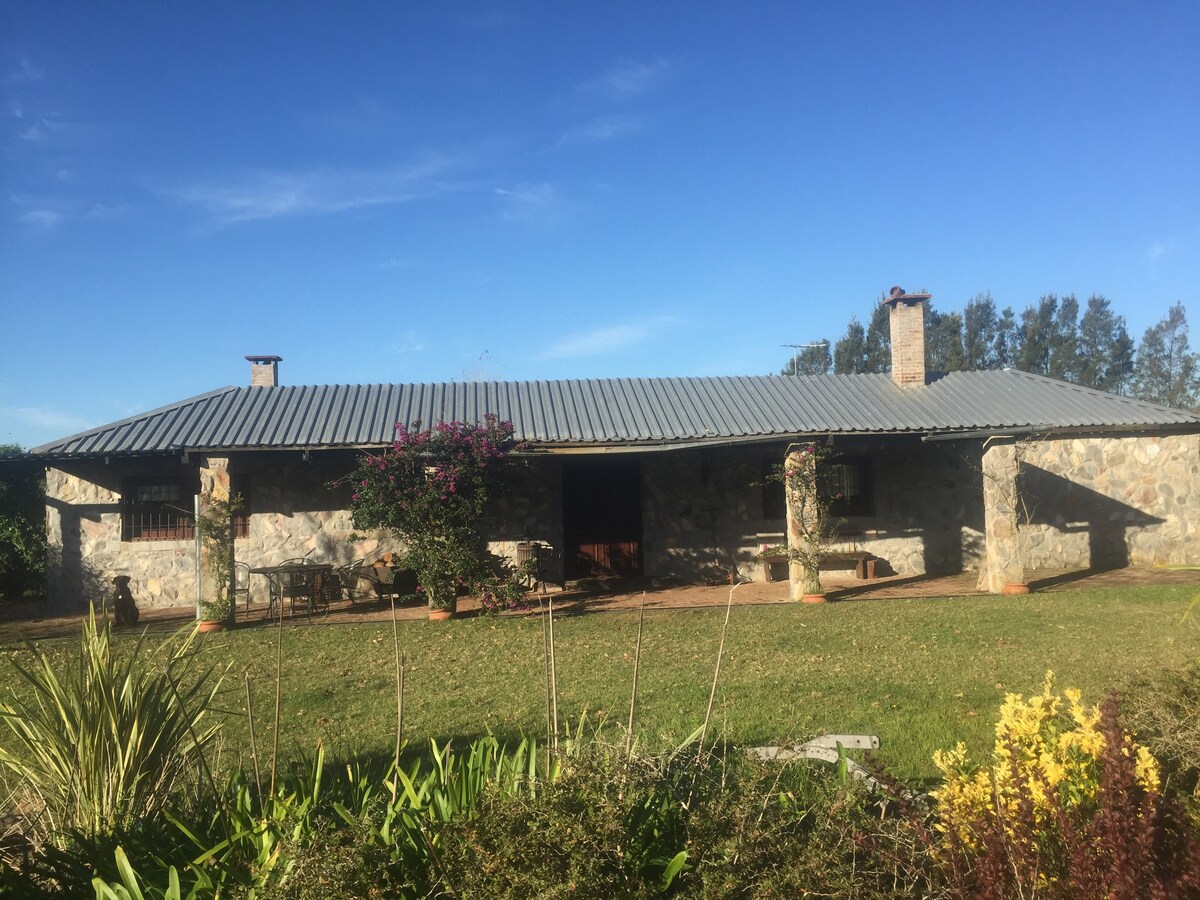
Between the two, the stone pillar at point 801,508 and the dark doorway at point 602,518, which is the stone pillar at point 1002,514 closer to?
the stone pillar at point 801,508

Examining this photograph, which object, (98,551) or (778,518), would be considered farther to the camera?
(778,518)

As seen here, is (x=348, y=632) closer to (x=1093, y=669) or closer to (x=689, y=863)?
(x=1093, y=669)

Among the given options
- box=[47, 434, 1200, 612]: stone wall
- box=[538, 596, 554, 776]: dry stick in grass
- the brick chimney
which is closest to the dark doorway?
box=[47, 434, 1200, 612]: stone wall

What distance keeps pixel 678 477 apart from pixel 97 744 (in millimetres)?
11810

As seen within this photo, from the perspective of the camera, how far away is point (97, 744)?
126 inches

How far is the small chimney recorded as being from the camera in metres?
16.0

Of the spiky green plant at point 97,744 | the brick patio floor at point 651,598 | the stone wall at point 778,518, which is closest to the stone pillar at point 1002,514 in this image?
the brick patio floor at point 651,598

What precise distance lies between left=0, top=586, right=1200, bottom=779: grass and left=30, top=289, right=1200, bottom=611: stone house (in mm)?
2921

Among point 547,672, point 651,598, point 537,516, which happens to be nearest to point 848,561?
point 651,598

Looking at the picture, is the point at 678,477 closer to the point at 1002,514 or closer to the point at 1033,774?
the point at 1002,514

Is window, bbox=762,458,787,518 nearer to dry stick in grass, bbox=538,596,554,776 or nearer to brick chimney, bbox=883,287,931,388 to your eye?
brick chimney, bbox=883,287,931,388

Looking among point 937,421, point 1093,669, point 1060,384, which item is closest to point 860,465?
point 937,421

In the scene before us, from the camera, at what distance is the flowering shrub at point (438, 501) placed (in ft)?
36.9

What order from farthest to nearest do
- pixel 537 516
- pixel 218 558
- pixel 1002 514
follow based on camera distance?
pixel 537 516 → pixel 1002 514 → pixel 218 558
